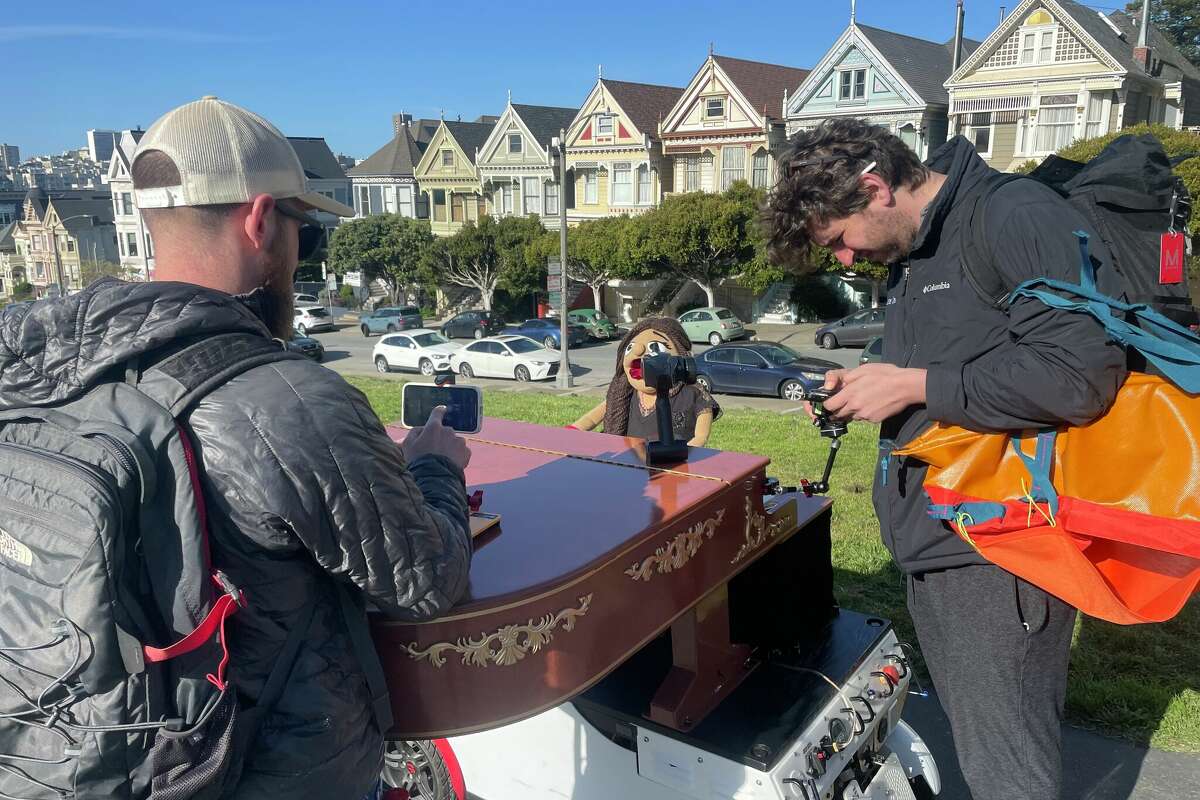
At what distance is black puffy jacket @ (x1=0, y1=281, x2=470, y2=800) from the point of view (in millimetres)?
1690

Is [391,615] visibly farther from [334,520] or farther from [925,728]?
[925,728]

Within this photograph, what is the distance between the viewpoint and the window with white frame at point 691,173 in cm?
3625

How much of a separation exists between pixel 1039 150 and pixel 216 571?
32.3 meters

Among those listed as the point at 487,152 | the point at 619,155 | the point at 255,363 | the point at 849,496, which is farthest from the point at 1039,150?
the point at 255,363

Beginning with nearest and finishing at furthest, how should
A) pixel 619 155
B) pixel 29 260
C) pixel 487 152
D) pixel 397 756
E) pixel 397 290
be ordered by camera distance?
pixel 397 756 → pixel 619 155 → pixel 487 152 → pixel 397 290 → pixel 29 260

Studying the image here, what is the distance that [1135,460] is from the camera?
2195 millimetres

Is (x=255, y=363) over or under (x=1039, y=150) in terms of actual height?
under

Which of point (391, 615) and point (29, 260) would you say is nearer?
point (391, 615)

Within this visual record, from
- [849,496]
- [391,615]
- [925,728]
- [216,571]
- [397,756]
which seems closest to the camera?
[216,571]

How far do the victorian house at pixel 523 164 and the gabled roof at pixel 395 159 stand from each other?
22.2 ft

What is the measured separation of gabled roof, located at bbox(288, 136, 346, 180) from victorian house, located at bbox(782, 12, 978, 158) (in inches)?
1426

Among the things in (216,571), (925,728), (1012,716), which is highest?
(216,571)

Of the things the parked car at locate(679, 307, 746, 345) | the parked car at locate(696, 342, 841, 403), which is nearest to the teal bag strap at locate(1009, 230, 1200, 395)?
the parked car at locate(696, 342, 841, 403)

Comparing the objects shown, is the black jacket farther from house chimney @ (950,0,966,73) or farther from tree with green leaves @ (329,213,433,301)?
tree with green leaves @ (329,213,433,301)
